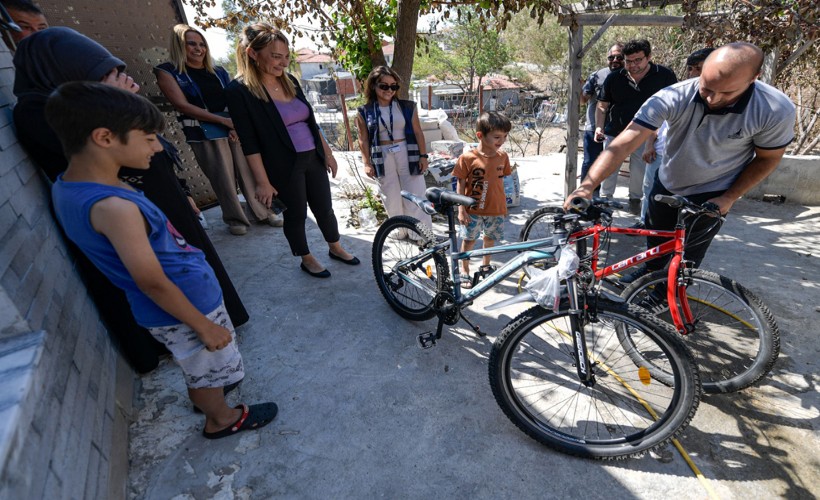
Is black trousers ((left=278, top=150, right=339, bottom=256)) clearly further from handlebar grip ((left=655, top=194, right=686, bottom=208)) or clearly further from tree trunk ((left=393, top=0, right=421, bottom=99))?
handlebar grip ((left=655, top=194, right=686, bottom=208))

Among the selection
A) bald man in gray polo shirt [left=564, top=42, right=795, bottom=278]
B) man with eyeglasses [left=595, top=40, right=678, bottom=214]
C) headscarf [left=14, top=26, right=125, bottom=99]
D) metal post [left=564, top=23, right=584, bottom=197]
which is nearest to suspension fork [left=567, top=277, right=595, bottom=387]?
bald man in gray polo shirt [left=564, top=42, right=795, bottom=278]

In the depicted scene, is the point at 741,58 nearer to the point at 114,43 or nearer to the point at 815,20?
the point at 815,20

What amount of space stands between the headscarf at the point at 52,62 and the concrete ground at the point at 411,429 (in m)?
1.69

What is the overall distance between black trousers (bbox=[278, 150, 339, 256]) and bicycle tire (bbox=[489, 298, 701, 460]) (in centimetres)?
202

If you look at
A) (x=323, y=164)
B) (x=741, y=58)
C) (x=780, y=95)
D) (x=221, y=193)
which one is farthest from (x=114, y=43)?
(x=780, y=95)

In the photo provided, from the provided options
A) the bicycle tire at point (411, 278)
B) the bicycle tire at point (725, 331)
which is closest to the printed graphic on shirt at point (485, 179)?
the bicycle tire at point (411, 278)

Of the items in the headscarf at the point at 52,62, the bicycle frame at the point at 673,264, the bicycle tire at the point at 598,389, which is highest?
the headscarf at the point at 52,62

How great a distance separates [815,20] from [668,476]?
4505 mm

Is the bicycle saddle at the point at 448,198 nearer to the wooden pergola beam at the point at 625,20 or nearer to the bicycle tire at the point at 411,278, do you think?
the bicycle tire at the point at 411,278

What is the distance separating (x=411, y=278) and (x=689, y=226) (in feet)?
5.88

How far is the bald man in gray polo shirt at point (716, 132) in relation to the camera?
6.26 feet

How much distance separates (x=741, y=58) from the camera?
5.99 ft

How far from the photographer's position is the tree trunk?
3.92 meters

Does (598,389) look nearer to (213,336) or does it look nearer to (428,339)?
(428,339)
